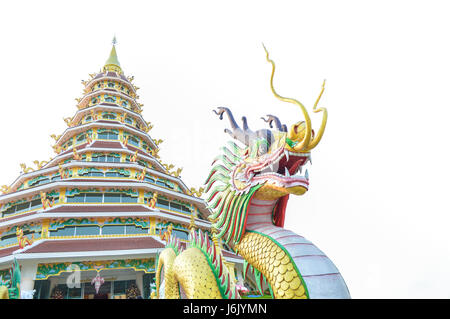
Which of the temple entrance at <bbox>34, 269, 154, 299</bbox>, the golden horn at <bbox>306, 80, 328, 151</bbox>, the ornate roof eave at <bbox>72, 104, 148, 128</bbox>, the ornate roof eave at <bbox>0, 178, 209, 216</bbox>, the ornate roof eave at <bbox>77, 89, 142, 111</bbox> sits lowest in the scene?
the temple entrance at <bbox>34, 269, 154, 299</bbox>

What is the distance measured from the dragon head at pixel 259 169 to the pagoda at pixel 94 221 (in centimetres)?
304

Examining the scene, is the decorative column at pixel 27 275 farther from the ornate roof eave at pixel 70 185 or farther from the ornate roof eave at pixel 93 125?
the ornate roof eave at pixel 93 125

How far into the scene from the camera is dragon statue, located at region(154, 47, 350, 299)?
254cm

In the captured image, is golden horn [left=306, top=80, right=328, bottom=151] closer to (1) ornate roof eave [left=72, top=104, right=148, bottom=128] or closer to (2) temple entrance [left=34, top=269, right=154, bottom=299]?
(2) temple entrance [left=34, top=269, right=154, bottom=299]

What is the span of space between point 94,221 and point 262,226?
910 centimetres

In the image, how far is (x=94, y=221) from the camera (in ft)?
33.2

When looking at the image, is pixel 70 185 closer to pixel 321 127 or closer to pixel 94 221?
pixel 94 221

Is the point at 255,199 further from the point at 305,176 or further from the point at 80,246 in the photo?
the point at 80,246

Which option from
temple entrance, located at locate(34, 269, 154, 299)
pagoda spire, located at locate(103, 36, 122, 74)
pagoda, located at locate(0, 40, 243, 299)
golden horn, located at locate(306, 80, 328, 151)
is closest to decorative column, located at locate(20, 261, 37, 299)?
pagoda, located at locate(0, 40, 243, 299)

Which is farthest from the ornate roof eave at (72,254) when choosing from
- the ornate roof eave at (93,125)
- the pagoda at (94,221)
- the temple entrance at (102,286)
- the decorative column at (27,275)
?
the ornate roof eave at (93,125)

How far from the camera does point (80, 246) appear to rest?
8.87 m

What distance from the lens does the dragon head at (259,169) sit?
2852 millimetres

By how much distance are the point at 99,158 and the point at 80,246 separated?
5.90m
